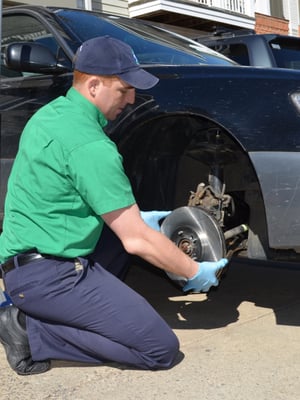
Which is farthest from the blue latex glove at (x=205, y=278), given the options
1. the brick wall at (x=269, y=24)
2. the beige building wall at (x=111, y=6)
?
the brick wall at (x=269, y=24)

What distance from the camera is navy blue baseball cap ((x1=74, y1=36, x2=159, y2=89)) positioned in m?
2.45

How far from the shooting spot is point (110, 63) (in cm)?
245

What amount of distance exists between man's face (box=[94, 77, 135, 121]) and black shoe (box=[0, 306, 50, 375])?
92 centimetres

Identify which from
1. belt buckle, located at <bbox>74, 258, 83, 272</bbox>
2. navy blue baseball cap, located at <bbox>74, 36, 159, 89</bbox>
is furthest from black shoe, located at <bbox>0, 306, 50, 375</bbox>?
navy blue baseball cap, located at <bbox>74, 36, 159, 89</bbox>

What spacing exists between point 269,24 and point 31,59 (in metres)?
16.2

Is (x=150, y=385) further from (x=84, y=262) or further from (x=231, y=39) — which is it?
(x=231, y=39)

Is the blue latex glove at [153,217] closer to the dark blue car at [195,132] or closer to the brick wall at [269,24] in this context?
the dark blue car at [195,132]

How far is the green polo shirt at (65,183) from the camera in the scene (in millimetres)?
2322

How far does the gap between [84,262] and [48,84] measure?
3.83ft

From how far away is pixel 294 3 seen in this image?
1959cm

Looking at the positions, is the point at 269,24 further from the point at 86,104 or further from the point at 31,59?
the point at 86,104

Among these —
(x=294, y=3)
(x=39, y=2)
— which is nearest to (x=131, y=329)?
(x=39, y=2)

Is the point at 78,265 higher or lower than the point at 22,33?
lower

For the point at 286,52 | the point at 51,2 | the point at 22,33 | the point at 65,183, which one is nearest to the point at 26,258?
the point at 65,183
